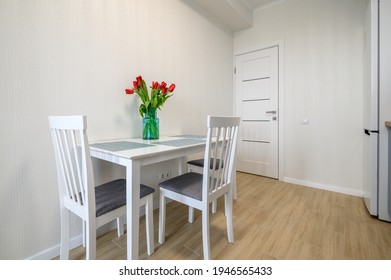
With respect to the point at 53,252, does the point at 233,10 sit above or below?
above

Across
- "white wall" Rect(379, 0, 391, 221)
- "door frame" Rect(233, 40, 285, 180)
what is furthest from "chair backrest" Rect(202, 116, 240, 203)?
"door frame" Rect(233, 40, 285, 180)

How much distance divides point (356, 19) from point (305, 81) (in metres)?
0.79

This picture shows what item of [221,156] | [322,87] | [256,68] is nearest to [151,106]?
[221,156]

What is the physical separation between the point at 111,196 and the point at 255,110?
2.53 m

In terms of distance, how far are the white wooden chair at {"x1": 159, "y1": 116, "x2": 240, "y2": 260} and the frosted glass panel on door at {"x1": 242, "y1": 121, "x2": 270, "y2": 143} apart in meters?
1.76

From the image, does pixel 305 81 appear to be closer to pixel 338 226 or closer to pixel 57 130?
pixel 338 226

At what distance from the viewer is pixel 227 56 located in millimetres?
3070

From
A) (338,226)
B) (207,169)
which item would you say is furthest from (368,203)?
(207,169)

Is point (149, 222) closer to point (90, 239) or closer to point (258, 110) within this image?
point (90, 239)

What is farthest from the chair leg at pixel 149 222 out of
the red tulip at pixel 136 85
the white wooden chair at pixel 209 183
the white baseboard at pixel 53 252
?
the red tulip at pixel 136 85

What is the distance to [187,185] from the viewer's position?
136 cm

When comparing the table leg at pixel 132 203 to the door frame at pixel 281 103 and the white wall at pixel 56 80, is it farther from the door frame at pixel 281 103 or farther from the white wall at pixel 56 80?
the door frame at pixel 281 103

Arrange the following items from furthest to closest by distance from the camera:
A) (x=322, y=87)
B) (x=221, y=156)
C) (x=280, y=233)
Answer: (x=322, y=87)
(x=280, y=233)
(x=221, y=156)
